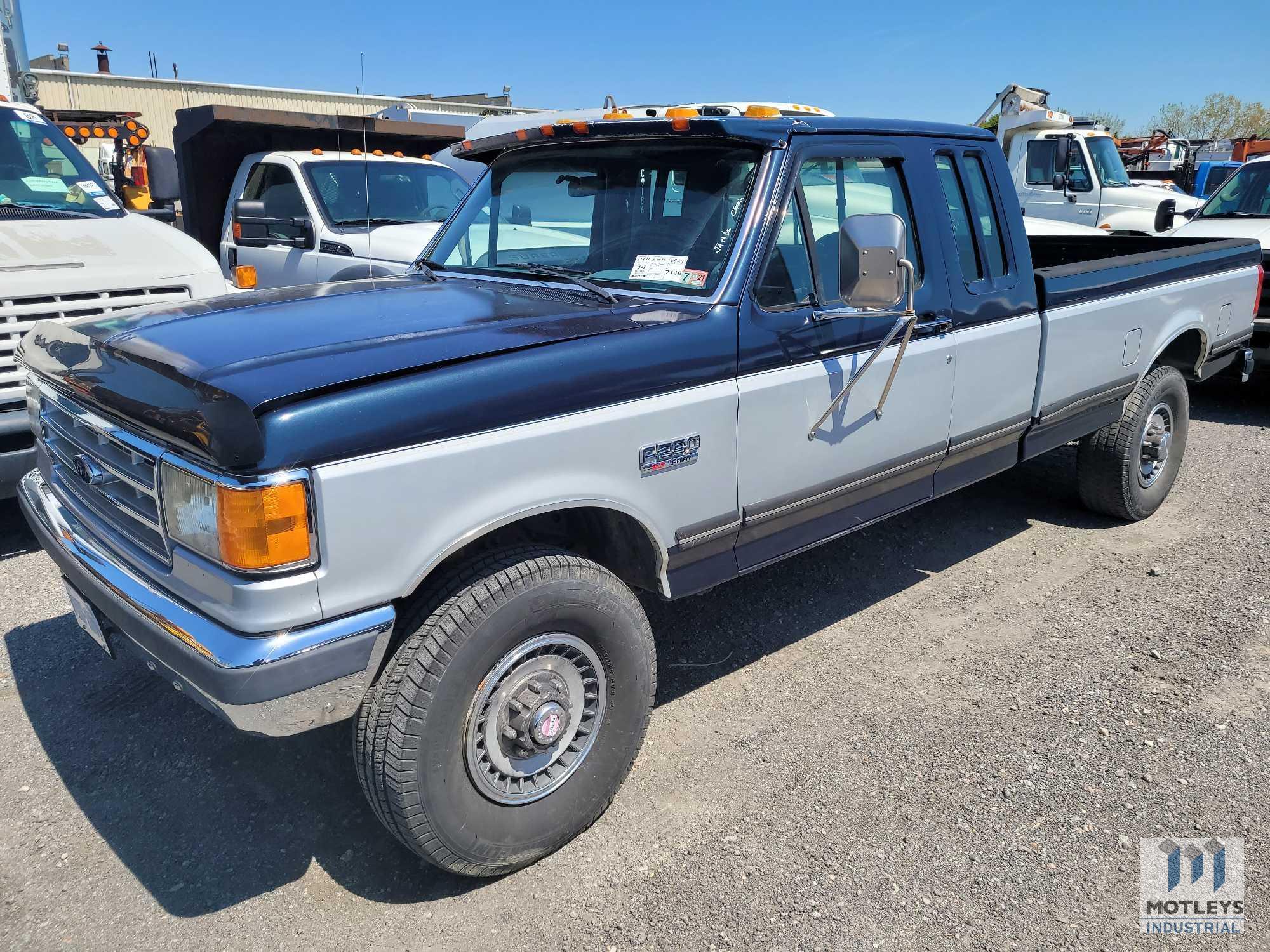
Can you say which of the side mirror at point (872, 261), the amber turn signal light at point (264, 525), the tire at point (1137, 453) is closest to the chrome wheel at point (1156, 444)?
the tire at point (1137, 453)

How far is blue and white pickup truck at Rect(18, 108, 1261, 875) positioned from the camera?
223cm

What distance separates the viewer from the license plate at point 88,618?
277 centimetres

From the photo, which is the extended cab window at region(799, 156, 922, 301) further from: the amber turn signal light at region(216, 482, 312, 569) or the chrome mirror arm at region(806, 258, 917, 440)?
the amber turn signal light at region(216, 482, 312, 569)

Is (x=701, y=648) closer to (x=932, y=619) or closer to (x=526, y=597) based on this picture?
(x=932, y=619)

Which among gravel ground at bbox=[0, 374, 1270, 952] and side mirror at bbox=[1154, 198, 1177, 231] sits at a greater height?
side mirror at bbox=[1154, 198, 1177, 231]

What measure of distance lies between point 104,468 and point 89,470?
0.13 m

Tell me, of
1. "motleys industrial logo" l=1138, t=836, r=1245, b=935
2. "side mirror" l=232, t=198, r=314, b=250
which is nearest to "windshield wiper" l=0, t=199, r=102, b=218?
"side mirror" l=232, t=198, r=314, b=250

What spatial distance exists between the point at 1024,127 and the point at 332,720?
15.0 metres

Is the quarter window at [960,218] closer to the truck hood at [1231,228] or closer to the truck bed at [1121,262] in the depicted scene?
the truck bed at [1121,262]

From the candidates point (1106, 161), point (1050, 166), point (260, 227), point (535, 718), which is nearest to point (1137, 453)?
point (535, 718)

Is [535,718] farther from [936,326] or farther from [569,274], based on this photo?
[936,326]

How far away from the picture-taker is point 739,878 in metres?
2.73

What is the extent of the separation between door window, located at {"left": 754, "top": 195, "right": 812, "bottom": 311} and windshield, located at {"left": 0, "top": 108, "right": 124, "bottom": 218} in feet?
14.4

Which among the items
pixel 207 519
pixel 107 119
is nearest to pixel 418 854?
pixel 207 519
